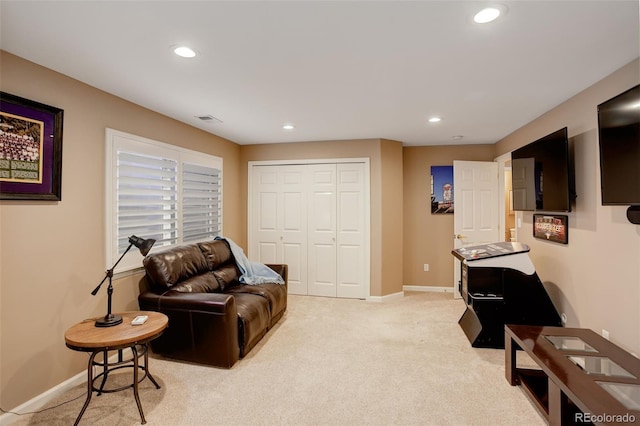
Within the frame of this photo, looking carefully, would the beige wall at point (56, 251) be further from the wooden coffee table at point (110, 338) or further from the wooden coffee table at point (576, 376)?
the wooden coffee table at point (576, 376)

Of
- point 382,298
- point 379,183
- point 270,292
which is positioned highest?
point 379,183

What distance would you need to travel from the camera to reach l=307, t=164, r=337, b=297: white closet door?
16.1 ft

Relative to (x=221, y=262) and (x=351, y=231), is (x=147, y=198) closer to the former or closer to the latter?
(x=221, y=262)

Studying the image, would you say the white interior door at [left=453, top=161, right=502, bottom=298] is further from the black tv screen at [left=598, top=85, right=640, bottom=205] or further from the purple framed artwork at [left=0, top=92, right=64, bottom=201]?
the purple framed artwork at [left=0, top=92, right=64, bottom=201]

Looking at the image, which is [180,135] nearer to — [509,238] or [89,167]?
[89,167]

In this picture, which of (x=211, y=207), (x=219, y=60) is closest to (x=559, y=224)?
(x=219, y=60)

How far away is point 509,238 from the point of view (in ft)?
21.0

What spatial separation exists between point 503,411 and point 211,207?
12.9 feet

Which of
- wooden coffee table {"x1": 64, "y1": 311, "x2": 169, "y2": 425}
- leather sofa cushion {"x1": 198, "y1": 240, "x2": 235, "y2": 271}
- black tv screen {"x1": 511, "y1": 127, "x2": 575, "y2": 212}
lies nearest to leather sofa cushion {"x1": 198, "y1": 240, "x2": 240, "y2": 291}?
leather sofa cushion {"x1": 198, "y1": 240, "x2": 235, "y2": 271}

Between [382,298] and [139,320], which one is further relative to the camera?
[382,298]

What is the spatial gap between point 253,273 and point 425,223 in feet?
9.72

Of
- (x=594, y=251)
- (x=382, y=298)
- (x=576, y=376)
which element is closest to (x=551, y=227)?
(x=594, y=251)

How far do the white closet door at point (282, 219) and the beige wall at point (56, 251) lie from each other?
2272mm

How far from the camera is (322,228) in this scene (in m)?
4.96
